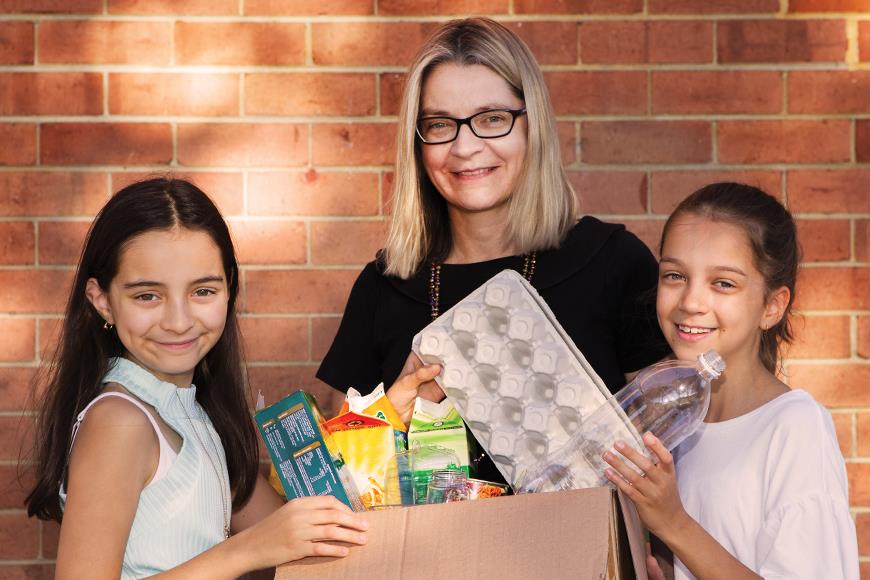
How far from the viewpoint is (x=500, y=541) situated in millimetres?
1435

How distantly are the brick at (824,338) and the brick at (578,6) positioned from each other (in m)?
0.95

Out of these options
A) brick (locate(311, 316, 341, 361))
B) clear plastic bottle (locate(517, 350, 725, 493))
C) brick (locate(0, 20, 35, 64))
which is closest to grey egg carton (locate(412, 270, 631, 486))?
clear plastic bottle (locate(517, 350, 725, 493))

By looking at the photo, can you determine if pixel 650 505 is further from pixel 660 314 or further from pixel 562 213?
pixel 562 213

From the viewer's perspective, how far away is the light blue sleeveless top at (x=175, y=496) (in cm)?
173

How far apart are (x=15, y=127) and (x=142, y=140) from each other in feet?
1.12

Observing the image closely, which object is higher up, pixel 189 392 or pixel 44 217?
pixel 44 217

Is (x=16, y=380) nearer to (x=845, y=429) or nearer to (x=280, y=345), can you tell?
(x=280, y=345)

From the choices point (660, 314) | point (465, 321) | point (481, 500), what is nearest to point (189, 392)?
point (465, 321)

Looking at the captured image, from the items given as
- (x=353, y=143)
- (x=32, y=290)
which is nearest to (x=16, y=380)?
(x=32, y=290)

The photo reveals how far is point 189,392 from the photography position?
77.4 inches

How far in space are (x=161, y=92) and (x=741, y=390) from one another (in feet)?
5.59

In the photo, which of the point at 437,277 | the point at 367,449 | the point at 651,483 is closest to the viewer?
the point at 651,483

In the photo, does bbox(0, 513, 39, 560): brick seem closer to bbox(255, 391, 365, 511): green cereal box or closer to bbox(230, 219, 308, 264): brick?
bbox(230, 219, 308, 264): brick

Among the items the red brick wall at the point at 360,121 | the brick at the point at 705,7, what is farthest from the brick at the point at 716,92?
the brick at the point at 705,7
